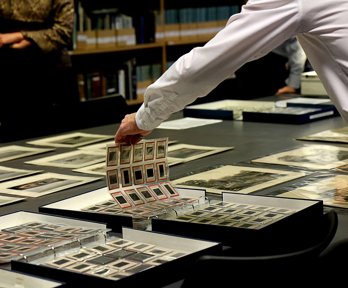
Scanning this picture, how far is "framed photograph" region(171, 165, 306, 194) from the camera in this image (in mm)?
2182

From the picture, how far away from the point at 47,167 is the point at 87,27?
135 inches

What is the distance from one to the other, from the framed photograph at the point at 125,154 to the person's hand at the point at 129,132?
2.2 inches

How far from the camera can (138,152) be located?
2037 millimetres

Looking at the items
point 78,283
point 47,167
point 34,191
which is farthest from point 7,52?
point 78,283

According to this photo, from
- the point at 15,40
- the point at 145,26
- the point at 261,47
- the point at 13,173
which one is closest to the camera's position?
the point at 261,47

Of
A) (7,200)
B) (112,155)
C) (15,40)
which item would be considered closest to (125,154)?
(112,155)

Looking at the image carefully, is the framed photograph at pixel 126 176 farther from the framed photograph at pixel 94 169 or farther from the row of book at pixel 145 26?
the row of book at pixel 145 26

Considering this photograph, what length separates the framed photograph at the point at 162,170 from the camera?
2.08 metres

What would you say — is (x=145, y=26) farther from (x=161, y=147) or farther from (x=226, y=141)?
(x=161, y=147)

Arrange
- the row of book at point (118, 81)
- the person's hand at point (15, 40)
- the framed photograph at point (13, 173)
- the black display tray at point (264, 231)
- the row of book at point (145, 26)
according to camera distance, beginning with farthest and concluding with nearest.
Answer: the row of book at point (118, 81)
the row of book at point (145, 26)
the person's hand at point (15, 40)
the framed photograph at point (13, 173)
the black display tray at point (264, 231)

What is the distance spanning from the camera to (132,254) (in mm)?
1582

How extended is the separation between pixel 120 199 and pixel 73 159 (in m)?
0.73

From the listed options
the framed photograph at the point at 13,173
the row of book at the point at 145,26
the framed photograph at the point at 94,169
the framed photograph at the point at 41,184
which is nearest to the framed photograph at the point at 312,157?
Answer: the framed photograph at the point at 94,169

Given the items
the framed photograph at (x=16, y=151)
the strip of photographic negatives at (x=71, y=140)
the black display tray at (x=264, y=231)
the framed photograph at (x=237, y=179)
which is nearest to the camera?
the black display tray at (x=264, y=231)
